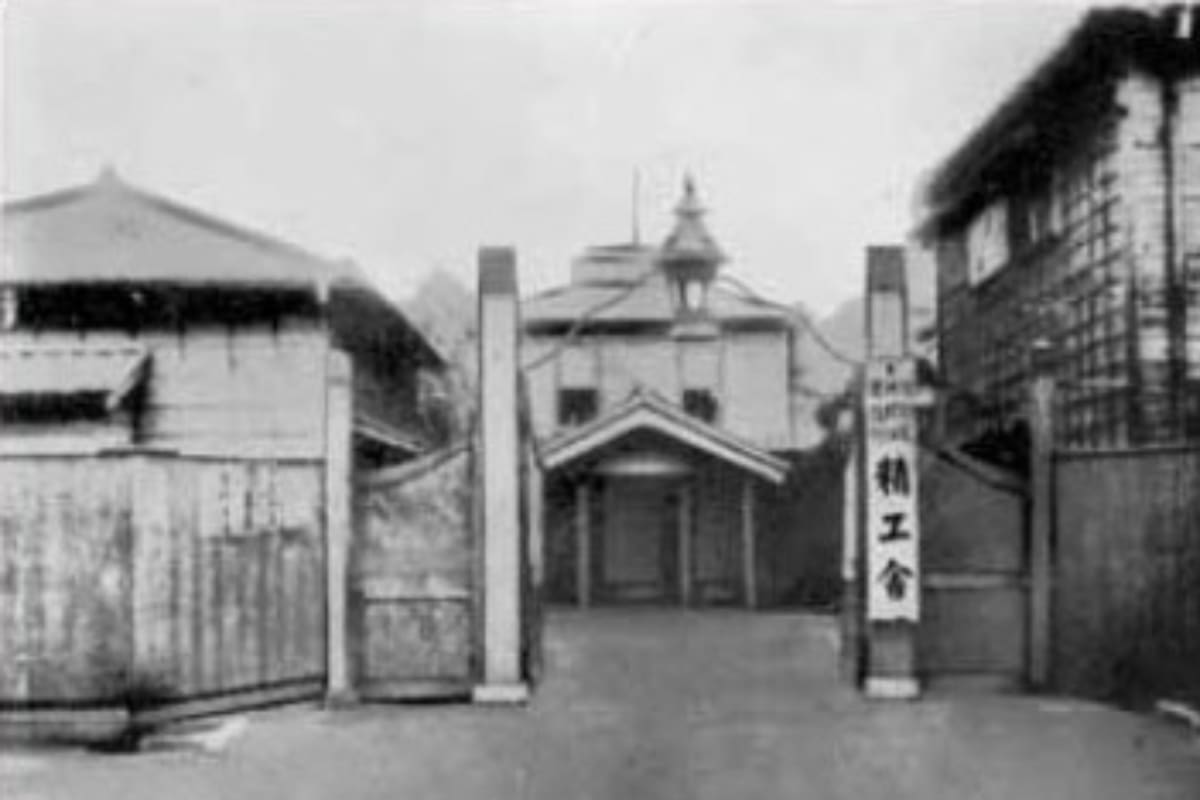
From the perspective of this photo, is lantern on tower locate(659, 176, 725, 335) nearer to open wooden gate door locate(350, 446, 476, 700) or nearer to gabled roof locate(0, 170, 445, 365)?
gabled roof locate(0, 170, 445, 365)

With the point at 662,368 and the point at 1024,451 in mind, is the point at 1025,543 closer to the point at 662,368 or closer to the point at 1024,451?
the point at 1024,451

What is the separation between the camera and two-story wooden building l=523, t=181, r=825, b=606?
28125 mm

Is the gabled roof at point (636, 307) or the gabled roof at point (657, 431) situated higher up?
the gabled roof at point (636, 307)

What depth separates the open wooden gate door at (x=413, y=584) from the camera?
1346 cm

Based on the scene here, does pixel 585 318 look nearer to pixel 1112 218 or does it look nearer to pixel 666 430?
pixel 666 430

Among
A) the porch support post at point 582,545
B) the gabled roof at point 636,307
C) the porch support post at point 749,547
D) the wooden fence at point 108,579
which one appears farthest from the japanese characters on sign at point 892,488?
the gabled roof at point 636,307

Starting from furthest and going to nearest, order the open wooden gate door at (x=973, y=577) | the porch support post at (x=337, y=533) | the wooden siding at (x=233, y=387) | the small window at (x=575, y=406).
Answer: the small window at (x=575, y=406)
the wooden siding at (x=233, y=387)
the open wooden gate door at (x=973, y=577)
the porch support post at (x=337, y=533)

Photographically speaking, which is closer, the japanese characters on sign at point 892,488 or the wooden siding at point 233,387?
the japanese characters on sign at point 892,488

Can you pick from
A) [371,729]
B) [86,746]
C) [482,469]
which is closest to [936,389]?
[482,469]

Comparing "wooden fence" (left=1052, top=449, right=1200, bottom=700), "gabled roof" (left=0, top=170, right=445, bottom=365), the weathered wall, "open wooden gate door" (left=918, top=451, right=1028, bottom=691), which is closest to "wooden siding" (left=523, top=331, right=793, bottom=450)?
"gabled roof" (left=0, top=170, right=445, bottom=365)

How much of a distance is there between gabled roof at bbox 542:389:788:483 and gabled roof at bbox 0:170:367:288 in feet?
25.8

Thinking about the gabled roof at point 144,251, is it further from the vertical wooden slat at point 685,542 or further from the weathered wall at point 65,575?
the vertical wooden slat at point 685,542

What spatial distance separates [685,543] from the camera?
95.8 feet

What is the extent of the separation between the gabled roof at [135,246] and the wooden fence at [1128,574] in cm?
969
